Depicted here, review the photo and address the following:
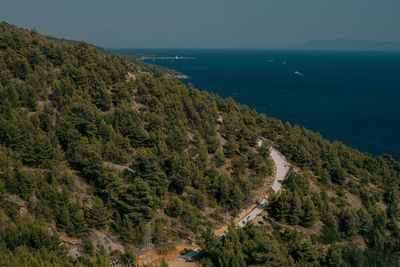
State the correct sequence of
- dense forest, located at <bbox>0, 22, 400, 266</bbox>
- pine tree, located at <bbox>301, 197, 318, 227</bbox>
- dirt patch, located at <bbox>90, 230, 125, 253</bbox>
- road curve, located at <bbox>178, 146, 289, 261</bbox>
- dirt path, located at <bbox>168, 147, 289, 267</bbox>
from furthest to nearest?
1. pine tree, located at <bbox>301, 197, 318, 227</bbox>
2. road curve, located at <bbox>178, 146, 289, 261</bbox>
3. dirt path, located at <bbox>168, 147, 289, 267</bbox>
4. dirt patch, located at <bbox>90, 230, 125, 253</bbox>
5. dense forest, located at <bbox>0, 22, 400, 266</bbox>

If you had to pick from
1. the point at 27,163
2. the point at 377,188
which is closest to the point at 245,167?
the point at 377,188

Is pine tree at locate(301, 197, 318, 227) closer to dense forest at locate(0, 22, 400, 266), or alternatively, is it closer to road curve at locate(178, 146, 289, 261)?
dense forest at locate(0, 22, 400, 266)

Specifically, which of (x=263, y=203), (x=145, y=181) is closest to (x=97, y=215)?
(x=145, y=181)

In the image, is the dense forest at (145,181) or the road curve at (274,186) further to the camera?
the road curve at (274,186)

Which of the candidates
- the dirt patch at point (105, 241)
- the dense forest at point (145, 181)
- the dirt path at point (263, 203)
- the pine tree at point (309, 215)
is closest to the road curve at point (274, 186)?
the dirt path at point (263, 203)

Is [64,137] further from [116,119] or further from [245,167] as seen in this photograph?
[245,167]

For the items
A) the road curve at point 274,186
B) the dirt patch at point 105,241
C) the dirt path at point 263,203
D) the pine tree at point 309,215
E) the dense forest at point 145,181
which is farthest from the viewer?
the pine tree at point 309,215

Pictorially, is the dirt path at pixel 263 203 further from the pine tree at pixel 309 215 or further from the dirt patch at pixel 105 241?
the dirt patch at pixel 105 241

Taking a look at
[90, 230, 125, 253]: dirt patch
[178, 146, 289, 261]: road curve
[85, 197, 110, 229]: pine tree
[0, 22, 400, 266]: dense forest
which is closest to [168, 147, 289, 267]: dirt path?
[178, 146, 289, 261]: road curve
